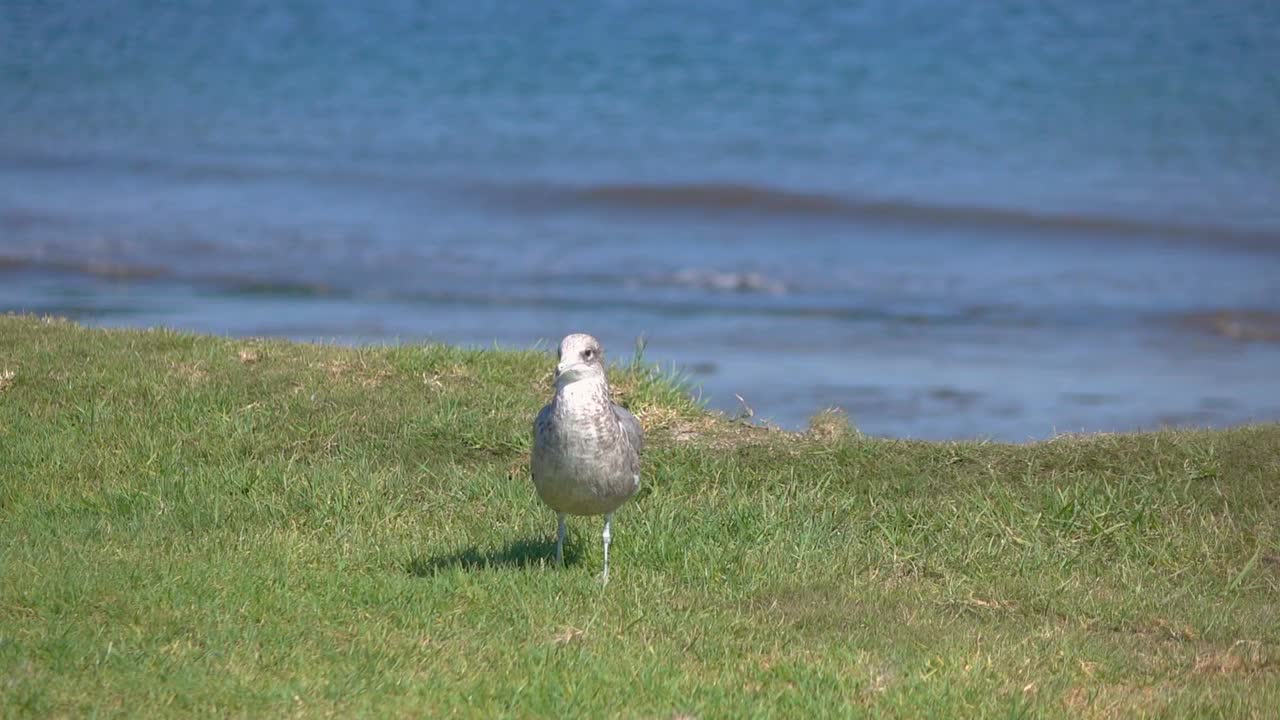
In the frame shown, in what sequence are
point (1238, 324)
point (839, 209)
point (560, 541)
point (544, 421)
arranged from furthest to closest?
1. point (839, 209)
2. point (1238, 324)
3. point (560, 541)
4. point (544, 421)

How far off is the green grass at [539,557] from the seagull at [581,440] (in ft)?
1.38

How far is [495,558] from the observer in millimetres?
6766

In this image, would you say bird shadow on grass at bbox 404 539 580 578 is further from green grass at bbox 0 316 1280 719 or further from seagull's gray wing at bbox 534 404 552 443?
seagull's gray wing at bbox 534 404 552 443

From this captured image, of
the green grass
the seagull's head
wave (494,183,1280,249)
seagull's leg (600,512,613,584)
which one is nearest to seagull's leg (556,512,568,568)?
the green grass

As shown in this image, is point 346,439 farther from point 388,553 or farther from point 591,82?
point 591,82

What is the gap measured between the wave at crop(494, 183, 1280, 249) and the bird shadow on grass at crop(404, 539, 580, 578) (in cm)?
1522

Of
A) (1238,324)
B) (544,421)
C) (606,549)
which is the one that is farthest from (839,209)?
(544,421)

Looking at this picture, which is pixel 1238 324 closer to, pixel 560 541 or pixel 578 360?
pixel 560 541

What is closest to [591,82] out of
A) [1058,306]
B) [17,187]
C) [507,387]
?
[17,187]

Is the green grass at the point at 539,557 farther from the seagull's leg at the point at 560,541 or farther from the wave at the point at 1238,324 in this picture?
the wave at the point at 1238,324

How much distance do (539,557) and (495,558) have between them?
0.67 feet

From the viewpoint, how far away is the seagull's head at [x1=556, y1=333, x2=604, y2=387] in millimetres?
5980

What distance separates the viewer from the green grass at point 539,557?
5.30m

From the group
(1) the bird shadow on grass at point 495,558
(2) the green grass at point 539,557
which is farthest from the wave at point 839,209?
(1) the bird shadow on grass at point 495,558
